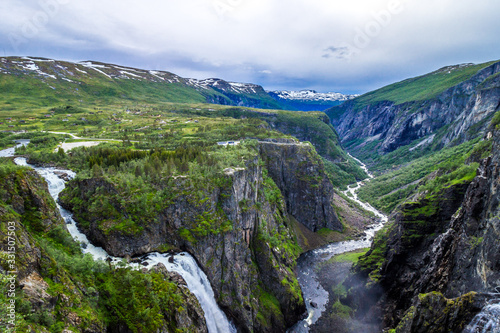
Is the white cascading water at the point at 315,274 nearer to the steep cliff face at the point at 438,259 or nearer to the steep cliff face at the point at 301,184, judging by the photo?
the steep cliff face at the point at 438,259

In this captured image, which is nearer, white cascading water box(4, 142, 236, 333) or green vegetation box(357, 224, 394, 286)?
white cascading water box(4, 142, 236, 333)

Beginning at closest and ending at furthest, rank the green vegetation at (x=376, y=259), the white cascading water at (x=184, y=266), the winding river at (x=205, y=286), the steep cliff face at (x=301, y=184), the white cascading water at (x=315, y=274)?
the winding river at (x=205, y=286)
the white cascading water at (x=184, y=266)
the white cascading water at (x=315, y=274)
the green vegetation at (x=376, y=259)
the steep cliff face at (x=301, y=184)

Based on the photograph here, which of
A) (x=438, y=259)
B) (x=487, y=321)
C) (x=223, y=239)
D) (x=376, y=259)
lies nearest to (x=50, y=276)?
(x=223, y=239)

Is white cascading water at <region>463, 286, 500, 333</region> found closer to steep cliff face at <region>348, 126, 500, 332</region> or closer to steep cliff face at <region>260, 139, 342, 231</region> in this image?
steep cliff face at <region>348, 126, 500, 332</region>

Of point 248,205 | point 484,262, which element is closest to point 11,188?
point 248,205

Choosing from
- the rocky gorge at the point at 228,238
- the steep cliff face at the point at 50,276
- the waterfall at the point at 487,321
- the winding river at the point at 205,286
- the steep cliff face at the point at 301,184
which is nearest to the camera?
the steep cliff face at the point at 50,276

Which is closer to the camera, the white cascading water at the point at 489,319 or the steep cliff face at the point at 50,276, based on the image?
the steep cliff face at the point at 50,276

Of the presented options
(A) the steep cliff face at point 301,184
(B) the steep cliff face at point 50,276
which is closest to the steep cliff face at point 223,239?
(B) the steep cliff face at point 50,276

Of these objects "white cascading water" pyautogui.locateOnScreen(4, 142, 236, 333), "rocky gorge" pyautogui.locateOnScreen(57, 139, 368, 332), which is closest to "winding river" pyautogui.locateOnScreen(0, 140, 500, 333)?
"white cascading water" pyautogui.locateOnScreen(4, 142, 236, 333)
